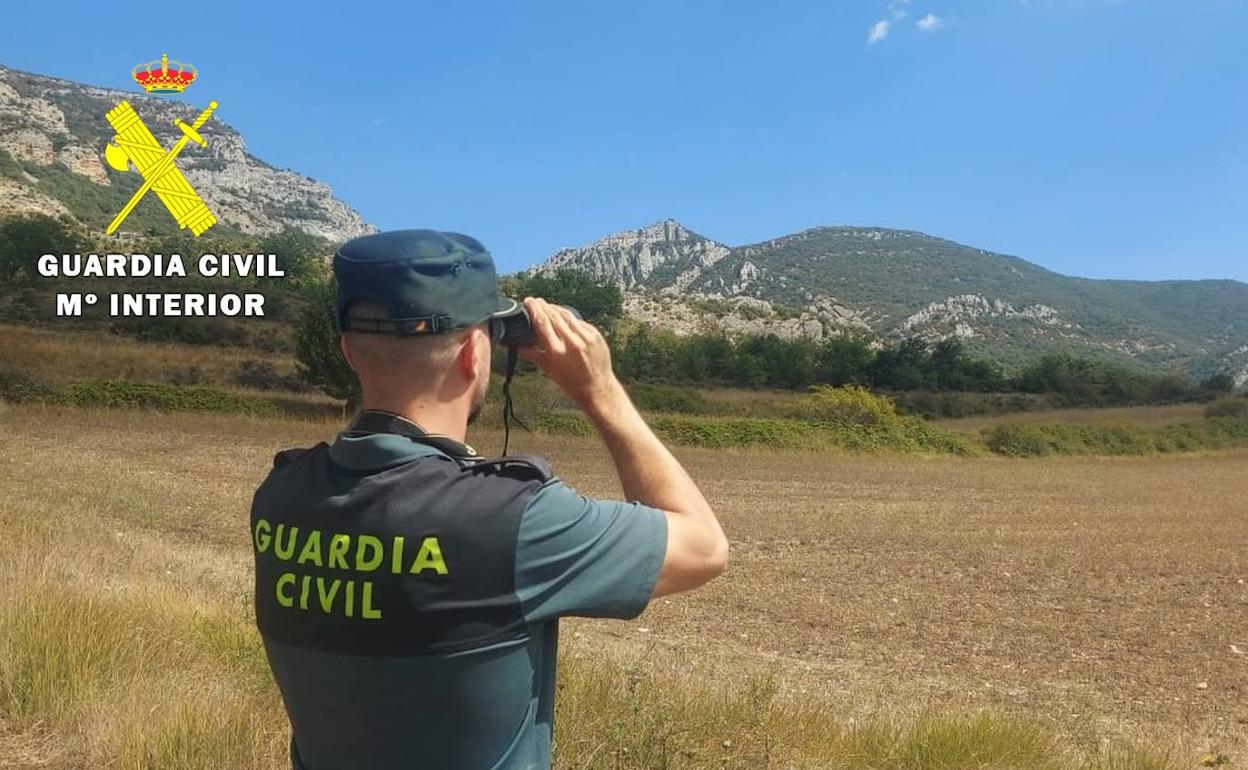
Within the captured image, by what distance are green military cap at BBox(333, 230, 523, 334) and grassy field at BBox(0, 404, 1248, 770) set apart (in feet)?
8.10

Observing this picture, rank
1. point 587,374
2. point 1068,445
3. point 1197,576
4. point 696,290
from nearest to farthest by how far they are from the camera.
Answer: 1. point 587,374
2. point 1197,576
3. point 1068,445
4. point 696,290

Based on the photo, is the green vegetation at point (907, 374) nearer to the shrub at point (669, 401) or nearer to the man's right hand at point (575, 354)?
the shrub at point (669, 401)

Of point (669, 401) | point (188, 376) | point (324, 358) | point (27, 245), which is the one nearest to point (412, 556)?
point (324, 358)

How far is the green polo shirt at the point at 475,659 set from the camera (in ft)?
5.16

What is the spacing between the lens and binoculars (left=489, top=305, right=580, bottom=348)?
1.82 m

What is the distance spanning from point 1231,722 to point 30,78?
15725 centimetres

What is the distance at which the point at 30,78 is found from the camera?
131250 millimetres

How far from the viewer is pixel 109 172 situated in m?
102

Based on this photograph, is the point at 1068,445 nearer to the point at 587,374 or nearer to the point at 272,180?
the point at 587,374

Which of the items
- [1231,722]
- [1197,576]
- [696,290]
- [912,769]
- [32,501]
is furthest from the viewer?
[696,290]

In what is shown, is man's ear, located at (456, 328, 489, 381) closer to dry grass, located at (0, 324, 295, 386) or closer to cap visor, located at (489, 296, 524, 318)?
cap visor, located at (489, 296, 524, 318)

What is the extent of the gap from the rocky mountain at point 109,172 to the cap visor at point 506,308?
5336 centimetres

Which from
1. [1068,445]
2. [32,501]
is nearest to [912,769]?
[32,501]

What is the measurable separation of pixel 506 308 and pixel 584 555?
496 millimetres
